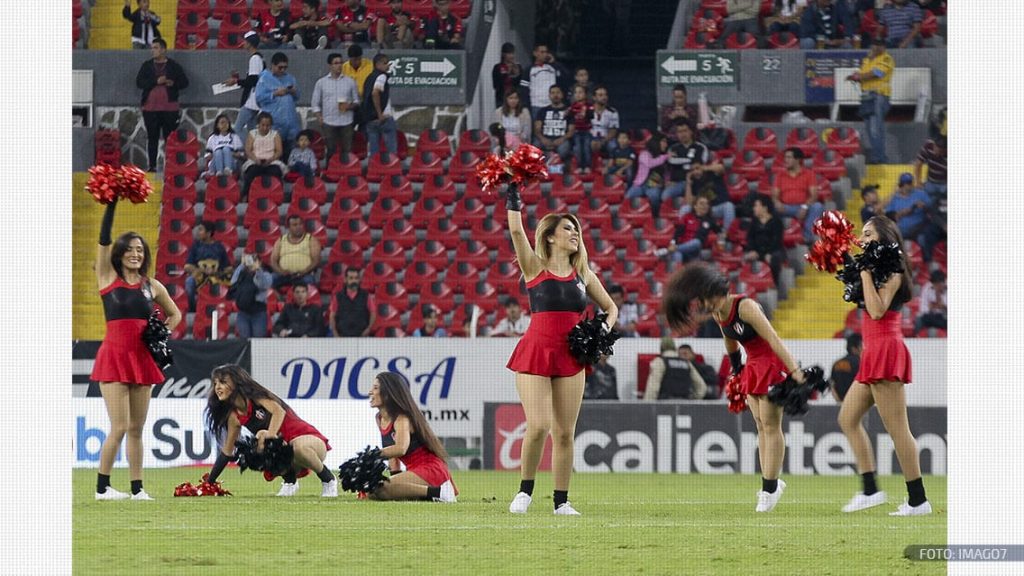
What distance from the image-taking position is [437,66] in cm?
1499

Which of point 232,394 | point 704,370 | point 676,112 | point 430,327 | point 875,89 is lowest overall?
point 704,370

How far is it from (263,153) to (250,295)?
6.99ft

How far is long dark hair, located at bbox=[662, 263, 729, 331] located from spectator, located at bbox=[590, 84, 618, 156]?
25.9 feet

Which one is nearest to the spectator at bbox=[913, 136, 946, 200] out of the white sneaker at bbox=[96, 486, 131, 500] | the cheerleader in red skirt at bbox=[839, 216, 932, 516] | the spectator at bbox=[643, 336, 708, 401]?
the spectator at bbox=[643, 336, 708, 401]

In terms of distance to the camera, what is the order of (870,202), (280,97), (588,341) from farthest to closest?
(280,97), (870,202), (588,341)

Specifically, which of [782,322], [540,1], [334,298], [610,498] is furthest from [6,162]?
[540,1]

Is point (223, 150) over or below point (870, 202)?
over

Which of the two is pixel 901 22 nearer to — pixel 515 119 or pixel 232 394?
pixel 515 119

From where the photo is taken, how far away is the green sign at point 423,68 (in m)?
15.0

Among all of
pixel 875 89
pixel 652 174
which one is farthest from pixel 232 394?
pixel 875 89

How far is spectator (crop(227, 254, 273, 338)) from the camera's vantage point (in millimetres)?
12438

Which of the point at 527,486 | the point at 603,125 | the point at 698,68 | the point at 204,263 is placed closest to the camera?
the point at 527,486

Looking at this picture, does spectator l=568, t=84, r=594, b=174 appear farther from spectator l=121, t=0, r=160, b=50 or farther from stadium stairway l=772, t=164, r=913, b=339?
spectator l=121, t=0, r=160, b=50
